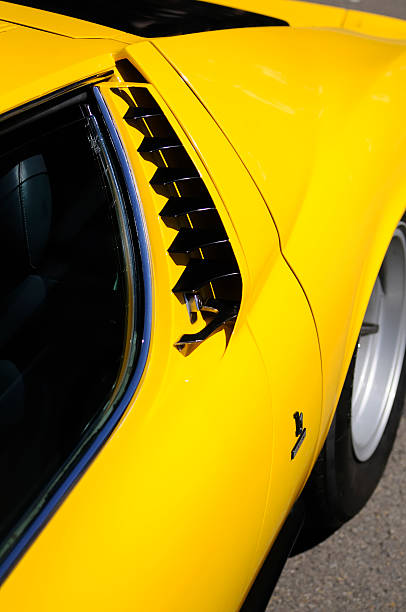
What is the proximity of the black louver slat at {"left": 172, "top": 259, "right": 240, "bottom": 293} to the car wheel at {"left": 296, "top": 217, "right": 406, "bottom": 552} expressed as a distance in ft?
2.02

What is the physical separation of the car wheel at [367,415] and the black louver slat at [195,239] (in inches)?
25.6

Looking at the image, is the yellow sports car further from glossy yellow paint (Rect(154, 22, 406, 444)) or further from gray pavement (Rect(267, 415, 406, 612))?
Answer: gray pavement (Rect(267, 415, 406, 612))

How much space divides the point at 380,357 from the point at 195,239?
1.17 m

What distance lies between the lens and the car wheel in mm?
1923

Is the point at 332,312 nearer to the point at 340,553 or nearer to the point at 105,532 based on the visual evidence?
the point at 105,532

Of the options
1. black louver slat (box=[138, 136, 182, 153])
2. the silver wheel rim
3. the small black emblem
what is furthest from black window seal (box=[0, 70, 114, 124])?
the silver wheel rim

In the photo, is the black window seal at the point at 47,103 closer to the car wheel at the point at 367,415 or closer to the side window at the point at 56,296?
the side window at the point at 56,296

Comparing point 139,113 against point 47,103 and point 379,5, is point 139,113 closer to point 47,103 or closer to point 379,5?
point 47,103

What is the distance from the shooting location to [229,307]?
53.8 inches

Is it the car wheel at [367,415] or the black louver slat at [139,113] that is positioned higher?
the black louver slat at [139,113]

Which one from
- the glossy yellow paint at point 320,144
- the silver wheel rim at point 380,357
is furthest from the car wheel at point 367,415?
the glossy yellow paint at point 320,144

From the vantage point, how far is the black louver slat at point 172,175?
1336 mm

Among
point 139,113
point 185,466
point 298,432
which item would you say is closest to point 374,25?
point 139,113

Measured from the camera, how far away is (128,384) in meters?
1.23
